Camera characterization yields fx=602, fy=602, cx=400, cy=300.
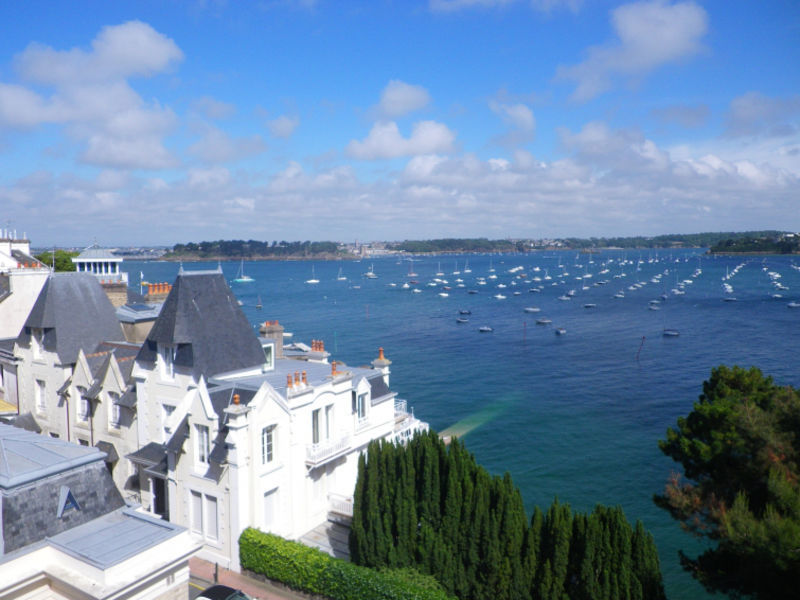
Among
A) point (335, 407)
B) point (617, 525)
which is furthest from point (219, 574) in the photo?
point (617, 525)

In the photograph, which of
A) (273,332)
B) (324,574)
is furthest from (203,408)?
(273,332)

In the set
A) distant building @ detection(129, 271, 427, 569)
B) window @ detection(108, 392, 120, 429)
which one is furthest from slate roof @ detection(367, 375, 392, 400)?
window @ detection(108, 392, 120, 429)

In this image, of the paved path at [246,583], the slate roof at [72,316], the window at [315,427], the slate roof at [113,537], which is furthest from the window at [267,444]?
the slate roof at [72,316]

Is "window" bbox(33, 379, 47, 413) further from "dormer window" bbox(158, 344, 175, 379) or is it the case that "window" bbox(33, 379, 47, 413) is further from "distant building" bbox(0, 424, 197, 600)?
"distant building" bbox(0, 424, 197, 600)

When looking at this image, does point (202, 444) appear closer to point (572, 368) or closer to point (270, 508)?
point (270, 508)

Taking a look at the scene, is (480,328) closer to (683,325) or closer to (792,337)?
(683,325)

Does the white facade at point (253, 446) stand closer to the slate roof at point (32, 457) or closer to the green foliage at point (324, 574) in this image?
the green foliage at point (324, 574)
